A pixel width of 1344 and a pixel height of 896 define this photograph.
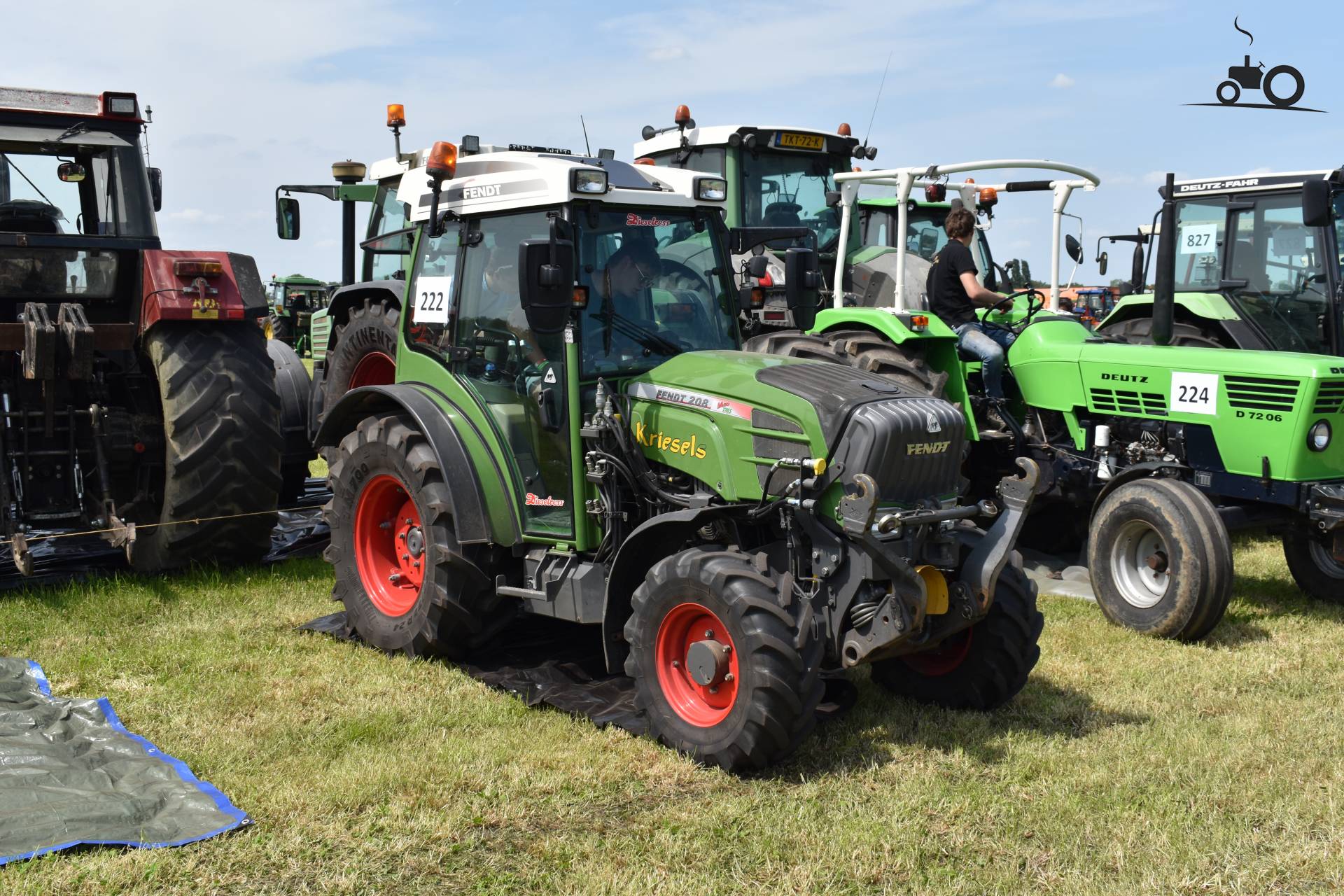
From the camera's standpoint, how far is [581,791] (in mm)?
4328

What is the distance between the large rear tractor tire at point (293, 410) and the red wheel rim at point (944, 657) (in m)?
4.70

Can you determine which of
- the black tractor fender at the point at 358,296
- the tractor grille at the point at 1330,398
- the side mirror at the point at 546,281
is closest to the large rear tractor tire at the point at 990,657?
the side mirror at the point at 546,281

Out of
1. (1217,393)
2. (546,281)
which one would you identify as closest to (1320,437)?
(1217,393)

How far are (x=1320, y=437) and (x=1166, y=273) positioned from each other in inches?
45.1

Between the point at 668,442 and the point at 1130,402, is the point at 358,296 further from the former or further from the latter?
the point at 1130,402

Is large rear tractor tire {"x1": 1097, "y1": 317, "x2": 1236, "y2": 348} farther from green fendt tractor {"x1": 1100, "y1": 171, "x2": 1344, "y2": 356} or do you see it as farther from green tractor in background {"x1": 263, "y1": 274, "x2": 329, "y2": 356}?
green tractor in background {"x1": 263, "y1": 274, "x2": 329, "y2": 356}

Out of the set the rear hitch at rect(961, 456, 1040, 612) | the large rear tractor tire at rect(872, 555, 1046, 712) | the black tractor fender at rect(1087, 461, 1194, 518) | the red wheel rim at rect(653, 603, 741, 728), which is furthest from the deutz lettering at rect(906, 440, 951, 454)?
the black tractor fender at rect(1087, 461, 1194, 518)

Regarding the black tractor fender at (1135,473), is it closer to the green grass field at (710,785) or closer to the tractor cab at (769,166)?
the green grass field at (710,785)

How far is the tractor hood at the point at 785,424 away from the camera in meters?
4.57

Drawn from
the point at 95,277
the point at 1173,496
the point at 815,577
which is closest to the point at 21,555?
the point at 95,277

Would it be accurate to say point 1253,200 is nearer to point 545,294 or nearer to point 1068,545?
point 1068,545

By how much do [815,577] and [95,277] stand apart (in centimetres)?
471

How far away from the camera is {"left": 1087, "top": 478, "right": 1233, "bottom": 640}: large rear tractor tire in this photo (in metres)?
6.27

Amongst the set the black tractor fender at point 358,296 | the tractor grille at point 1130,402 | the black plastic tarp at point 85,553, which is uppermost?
the black tractor fender at point 358,296
